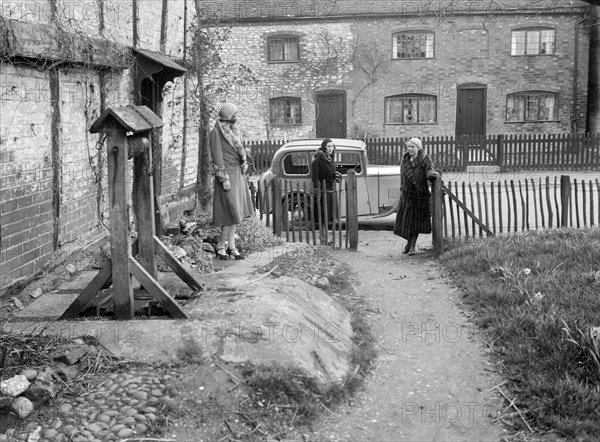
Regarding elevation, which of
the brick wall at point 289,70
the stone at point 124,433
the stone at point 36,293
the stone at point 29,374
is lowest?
the stone at point 124,433

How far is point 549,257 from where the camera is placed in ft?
28.6

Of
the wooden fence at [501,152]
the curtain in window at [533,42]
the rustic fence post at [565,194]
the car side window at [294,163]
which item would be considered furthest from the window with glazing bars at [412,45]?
the rustic fence post at [565,194]

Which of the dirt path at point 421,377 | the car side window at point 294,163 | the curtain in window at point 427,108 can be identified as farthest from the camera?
the curtain in window at point 427,108

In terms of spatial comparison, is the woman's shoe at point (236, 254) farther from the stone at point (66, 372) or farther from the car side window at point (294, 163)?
the car side window at point (294, 163)

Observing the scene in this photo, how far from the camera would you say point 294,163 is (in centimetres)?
1381

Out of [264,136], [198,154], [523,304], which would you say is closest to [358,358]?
[523,304]

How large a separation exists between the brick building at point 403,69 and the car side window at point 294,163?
1592cm

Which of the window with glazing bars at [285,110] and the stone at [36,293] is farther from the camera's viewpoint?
the window with glazing bars at [285,110]

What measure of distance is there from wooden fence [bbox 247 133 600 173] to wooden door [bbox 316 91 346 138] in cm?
498

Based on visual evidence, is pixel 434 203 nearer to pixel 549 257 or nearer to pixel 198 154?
pixel 549 257

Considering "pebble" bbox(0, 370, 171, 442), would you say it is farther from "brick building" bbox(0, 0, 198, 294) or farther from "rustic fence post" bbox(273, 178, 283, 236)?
"rustic fence post" bbox(273, 178, 283, 236)

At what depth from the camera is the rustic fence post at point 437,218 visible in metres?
10.5

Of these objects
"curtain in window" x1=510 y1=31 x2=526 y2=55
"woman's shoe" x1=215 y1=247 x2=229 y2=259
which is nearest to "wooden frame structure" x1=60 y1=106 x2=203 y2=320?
"woman's shoe" x1=215 y1=247 x2=229 y2=259

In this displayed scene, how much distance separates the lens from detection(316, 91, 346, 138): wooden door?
29484 mm
